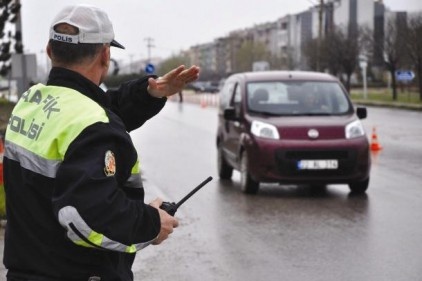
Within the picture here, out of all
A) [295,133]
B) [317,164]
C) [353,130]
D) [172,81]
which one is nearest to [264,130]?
[295,133]

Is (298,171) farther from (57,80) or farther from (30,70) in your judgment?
(30,70)

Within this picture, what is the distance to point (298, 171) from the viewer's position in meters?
A: 10.4

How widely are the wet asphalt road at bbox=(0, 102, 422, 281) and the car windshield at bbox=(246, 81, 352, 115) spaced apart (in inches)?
44.4

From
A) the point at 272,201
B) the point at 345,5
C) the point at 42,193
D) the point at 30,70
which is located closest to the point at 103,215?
the point at 42,193

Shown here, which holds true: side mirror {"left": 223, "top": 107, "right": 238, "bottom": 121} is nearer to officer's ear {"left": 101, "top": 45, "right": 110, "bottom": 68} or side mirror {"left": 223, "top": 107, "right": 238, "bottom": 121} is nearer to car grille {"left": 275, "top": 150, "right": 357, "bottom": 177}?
car grille {"left": 275, "top": 150, "right": 357, "bottom": 177}

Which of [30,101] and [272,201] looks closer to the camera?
[30,101]

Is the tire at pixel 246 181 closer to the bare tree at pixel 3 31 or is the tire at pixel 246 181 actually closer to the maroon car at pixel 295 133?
the maroon car at pixel 295 133

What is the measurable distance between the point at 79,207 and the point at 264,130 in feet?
27.6

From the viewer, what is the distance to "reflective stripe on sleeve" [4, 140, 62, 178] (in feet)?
8.16

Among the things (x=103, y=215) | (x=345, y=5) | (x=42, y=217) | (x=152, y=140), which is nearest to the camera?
(x=103, y=215)

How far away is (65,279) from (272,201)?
7.75m

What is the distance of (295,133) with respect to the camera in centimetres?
1055

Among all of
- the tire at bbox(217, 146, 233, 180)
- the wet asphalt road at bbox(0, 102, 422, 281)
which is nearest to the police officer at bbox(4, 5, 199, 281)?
the wet asphalt road at bbox(0, 102, 422, 281)

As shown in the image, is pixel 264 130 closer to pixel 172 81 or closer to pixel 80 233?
pixel 172 81
